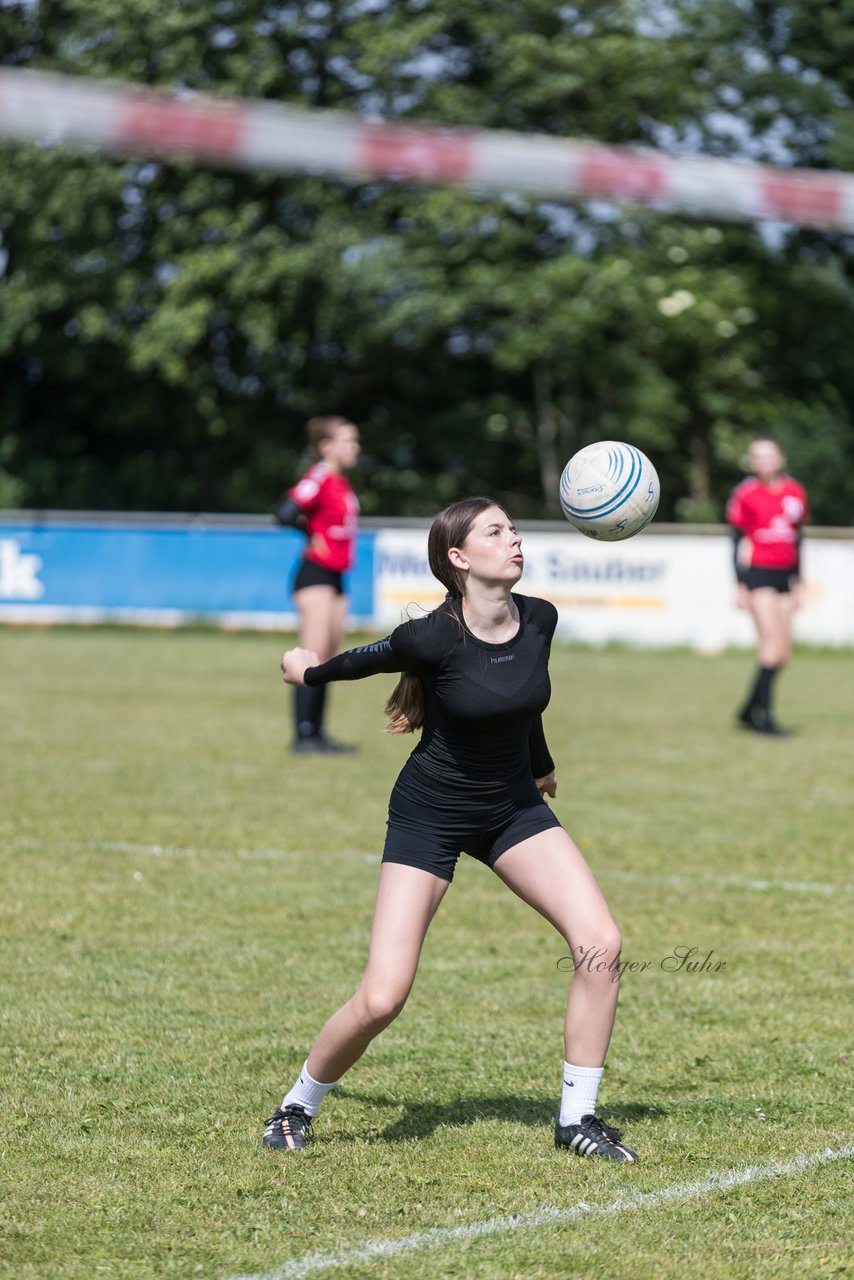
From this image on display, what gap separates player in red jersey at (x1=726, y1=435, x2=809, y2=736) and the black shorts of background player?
34.2 ft

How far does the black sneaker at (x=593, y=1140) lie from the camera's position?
16.0ft

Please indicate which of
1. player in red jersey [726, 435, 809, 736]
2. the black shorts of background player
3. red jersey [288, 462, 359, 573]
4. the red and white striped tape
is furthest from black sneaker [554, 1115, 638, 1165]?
player in red jersey [726, 435, 809, 736]

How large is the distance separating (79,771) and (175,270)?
24.9 meters

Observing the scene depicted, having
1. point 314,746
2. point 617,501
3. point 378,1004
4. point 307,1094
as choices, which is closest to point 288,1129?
point 307,1094

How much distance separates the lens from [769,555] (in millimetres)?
15273

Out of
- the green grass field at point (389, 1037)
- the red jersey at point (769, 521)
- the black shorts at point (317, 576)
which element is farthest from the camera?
the red jersey at point (769, 521)

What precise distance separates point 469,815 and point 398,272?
31.6 meters

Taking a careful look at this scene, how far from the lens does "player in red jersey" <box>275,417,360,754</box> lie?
13.1 metres

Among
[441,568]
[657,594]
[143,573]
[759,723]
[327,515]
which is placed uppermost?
[441,568]

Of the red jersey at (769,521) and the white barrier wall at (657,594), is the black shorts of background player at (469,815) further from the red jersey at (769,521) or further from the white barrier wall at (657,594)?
the white barrier wall at (657,594)

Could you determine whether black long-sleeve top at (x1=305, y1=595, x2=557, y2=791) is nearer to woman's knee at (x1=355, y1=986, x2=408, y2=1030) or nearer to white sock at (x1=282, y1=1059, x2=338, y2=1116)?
woman's knee at (x1=355, y1=986, x2=408, y2=1030)

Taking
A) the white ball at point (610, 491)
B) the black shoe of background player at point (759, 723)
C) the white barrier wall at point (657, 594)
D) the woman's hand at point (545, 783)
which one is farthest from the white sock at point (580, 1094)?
the white barrier wall at point (657, 594)

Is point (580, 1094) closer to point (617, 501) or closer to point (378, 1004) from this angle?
point (378, 1004)

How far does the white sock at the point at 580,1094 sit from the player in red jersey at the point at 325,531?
8.27m
